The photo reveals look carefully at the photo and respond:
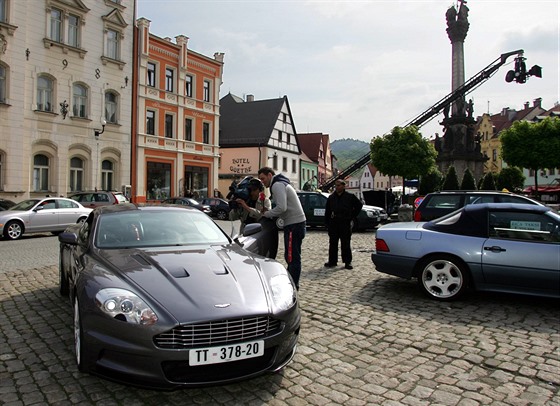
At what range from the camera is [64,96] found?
81.4ft

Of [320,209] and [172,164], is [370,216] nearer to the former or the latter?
[320,209]

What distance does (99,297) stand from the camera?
329 centimetres

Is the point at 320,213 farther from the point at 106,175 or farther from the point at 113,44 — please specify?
the point at 113,44

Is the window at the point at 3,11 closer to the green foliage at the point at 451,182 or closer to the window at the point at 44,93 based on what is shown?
the window at the point at 44,93

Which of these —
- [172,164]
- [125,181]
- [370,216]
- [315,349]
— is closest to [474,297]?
[315,349]

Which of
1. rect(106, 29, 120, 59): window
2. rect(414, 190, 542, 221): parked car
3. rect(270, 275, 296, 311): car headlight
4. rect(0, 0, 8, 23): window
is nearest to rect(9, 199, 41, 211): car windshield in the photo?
rect(0, 0, 8, 23): window

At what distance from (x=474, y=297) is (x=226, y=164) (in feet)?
135

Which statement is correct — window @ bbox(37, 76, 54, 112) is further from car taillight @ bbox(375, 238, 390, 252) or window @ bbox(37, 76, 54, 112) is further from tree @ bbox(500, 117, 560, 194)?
tree @ bbox(500, 117, 560, 194)

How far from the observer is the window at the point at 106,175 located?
27328 mm

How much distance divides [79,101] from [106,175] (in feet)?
15.3

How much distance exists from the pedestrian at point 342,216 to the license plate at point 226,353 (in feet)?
19.1

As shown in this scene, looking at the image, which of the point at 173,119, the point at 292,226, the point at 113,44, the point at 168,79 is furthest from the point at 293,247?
the point at 168,79

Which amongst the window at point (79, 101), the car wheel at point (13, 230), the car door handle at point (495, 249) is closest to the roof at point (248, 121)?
the window at point (79, 101)

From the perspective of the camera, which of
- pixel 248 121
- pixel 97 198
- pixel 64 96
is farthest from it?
pixel 248 121
